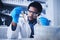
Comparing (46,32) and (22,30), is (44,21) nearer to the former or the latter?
(46,32)

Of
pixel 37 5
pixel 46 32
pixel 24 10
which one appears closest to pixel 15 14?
pixel 24 10

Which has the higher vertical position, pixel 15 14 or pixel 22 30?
pixel 15 14

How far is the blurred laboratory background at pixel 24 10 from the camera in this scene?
1456 mm

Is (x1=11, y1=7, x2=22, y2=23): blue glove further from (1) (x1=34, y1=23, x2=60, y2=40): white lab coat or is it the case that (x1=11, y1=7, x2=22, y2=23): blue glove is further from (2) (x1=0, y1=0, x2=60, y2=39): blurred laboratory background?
(1) (x1=34, y1=23, x2=60, y2=40): white lab coat

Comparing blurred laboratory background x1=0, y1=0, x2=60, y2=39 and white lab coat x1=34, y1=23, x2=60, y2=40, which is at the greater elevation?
blurred laboratory background x1=0, y1=0, x2=60, y2=39

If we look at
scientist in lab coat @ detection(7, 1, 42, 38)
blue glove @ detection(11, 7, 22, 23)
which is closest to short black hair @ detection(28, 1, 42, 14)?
scientist in lab coat @ detection(7, 1, 42, 38)

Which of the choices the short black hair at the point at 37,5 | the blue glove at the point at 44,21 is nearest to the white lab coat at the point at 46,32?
the blue glove at the point at 44,21

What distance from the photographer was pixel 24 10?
147cm

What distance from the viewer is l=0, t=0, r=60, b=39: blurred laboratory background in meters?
1.46

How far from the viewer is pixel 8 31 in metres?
1.46

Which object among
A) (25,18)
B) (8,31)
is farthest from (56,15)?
(8,31)

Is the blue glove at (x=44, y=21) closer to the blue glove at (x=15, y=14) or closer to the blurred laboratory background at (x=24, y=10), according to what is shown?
the blurred laboratory background at (x=24, y=10)

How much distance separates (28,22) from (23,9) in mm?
152

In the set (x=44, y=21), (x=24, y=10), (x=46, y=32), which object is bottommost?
(x=46, y=32)
